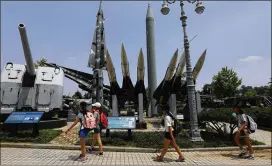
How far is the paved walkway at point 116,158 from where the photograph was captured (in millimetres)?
6348

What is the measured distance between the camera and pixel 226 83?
35.9 metres

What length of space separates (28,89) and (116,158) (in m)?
7.58

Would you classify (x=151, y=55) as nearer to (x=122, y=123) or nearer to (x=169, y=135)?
(x=122, y=123)

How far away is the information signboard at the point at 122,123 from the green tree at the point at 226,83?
29.7 metres

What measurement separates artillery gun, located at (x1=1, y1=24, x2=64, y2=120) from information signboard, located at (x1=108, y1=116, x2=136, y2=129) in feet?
16.3

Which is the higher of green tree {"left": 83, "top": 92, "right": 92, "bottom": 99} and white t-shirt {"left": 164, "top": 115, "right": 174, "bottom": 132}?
green tree {"left": 83, "top": 92, "right": 92, "bottom": 99}

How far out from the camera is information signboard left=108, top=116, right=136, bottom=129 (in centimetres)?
888

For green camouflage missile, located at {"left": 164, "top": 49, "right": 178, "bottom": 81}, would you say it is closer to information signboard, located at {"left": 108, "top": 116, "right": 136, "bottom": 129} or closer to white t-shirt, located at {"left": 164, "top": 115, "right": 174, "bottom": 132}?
information signboard, located at {"left": 108, "top": 116, "right": 136, "bottom": 129}

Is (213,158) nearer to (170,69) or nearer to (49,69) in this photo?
(49,69)

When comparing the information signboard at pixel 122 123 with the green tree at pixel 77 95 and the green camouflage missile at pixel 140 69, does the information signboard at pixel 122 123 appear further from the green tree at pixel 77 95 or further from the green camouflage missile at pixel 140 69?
the green tree at pixel 77 95

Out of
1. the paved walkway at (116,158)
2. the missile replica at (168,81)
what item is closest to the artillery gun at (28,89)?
the paved walkway at (116,158)

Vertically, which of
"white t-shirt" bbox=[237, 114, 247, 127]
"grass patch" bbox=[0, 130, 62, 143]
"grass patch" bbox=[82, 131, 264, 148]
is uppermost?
"white t-shirt" bbox=[237, 114, 247, 127]

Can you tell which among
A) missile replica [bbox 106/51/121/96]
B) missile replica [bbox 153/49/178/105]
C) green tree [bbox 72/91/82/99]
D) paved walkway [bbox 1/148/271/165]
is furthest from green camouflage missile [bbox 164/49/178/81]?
green tree [bbox 72/91/82/99]

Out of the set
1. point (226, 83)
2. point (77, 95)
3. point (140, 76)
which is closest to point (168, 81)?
point (140, 76)
